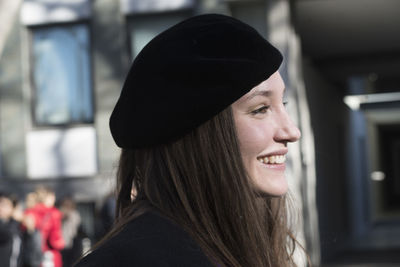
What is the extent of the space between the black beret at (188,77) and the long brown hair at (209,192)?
29 millimetres

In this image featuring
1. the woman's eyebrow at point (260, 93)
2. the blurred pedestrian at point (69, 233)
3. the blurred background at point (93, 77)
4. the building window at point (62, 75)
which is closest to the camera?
the woman's eyebrow at point (260, 93)

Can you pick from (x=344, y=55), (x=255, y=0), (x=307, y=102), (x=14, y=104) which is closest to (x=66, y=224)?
(x=255, y=0)

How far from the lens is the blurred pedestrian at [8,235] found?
7793 mm

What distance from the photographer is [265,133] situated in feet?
4.79

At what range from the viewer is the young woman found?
51.1 inches

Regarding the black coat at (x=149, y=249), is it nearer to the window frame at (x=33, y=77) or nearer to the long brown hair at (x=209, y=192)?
the long brown hair at (x=209, y=192)

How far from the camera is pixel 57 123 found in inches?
559

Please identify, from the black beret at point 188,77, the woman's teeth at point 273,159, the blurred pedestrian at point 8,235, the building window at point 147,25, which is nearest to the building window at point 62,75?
the building window at point 147,25

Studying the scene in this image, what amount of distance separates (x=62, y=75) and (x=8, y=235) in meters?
6.57

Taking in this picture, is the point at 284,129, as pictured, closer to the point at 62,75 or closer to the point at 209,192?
the point at 209,192

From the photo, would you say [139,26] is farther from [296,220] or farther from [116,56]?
[296,220]

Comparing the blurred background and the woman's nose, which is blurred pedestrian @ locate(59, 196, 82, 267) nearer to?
the blurred background

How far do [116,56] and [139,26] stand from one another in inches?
24.0

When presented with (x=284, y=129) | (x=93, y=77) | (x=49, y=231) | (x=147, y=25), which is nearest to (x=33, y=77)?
(x=93, y=77)
